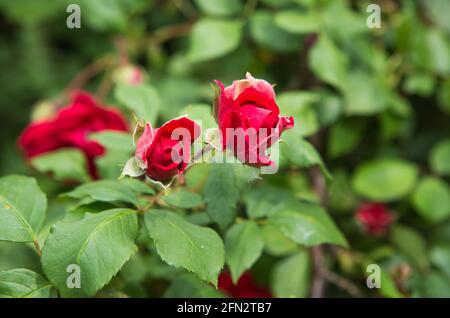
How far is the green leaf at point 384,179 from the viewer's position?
1.21 meters

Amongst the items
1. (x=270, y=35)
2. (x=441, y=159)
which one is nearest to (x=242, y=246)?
(x=270, y=35)

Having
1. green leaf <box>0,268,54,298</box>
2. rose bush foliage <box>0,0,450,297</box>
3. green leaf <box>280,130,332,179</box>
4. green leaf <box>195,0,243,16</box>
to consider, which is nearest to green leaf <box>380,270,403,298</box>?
rose bush foliage <box>0,0,450,297</box>

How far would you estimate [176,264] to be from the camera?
62 cm

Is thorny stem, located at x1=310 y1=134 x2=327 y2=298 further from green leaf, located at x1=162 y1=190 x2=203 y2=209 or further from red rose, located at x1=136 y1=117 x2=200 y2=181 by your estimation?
red rose, located at x1=136 y1=117 x2=200 y2=181

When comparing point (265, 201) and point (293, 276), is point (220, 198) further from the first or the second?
point (293, 276)

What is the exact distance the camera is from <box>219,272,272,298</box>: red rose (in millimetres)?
1009

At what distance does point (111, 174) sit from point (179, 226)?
12.3 inches

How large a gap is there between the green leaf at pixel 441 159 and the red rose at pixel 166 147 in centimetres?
78

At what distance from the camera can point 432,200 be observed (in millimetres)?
1200

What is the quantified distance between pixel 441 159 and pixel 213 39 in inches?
21.4

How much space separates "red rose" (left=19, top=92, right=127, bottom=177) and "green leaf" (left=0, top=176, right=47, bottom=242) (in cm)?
31

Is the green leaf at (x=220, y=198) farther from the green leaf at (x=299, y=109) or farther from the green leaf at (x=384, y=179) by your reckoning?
the green leaf at (x=384, y=179)

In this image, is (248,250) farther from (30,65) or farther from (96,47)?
(30,65)

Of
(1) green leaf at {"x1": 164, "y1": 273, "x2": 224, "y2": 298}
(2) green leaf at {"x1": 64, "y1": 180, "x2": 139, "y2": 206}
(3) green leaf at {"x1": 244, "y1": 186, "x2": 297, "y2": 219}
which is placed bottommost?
(1) green leaf at {"x1": 164, "y1": 273, "x2": 224, "y2": 298}
